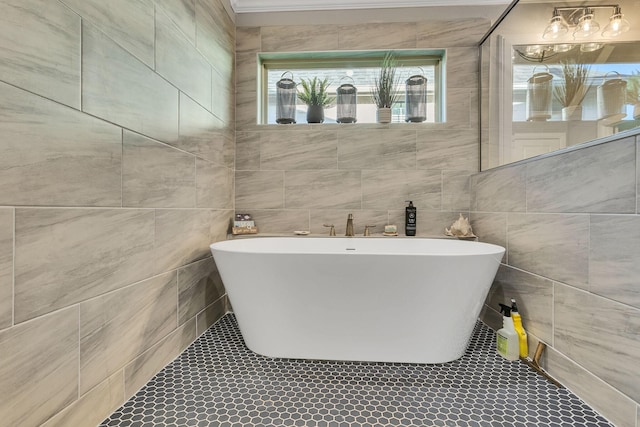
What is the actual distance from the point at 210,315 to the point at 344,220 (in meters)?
1.07

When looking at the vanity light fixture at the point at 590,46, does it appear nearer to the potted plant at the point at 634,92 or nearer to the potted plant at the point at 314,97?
the potted plant at the point at 634,92

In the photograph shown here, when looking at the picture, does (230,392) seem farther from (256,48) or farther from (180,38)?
(256,48)

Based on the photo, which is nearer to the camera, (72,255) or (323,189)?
(72,255)

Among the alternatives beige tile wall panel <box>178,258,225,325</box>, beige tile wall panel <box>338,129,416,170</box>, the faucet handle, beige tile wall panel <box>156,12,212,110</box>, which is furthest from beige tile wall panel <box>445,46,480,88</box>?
beige tile wall panel <box>178,258,225,325</box>

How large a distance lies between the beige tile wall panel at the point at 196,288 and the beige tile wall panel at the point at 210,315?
3 cm

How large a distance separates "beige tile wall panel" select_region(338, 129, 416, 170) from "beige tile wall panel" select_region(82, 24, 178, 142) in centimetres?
120

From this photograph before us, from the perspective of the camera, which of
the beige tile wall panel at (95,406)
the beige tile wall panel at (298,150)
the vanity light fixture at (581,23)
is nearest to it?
the beige tile wall panel at (95,406)

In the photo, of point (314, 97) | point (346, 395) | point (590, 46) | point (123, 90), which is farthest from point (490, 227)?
point (123, 90)

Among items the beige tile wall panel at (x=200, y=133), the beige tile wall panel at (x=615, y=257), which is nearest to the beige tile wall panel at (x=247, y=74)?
the beige tile wall panel at (x=200, y=133)

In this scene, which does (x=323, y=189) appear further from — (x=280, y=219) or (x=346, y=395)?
(x=346, y=395)

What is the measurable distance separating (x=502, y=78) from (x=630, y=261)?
4.71 ft

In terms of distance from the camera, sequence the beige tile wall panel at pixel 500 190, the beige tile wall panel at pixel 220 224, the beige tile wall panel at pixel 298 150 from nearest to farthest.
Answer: the beige tile wall panel at pixel 500 190
the beige tile wall panel at pixel 220 224
the beige tile wall panel at pixel 298 150

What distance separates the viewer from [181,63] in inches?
64.1

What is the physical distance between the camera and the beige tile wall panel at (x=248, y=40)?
2.44 m
